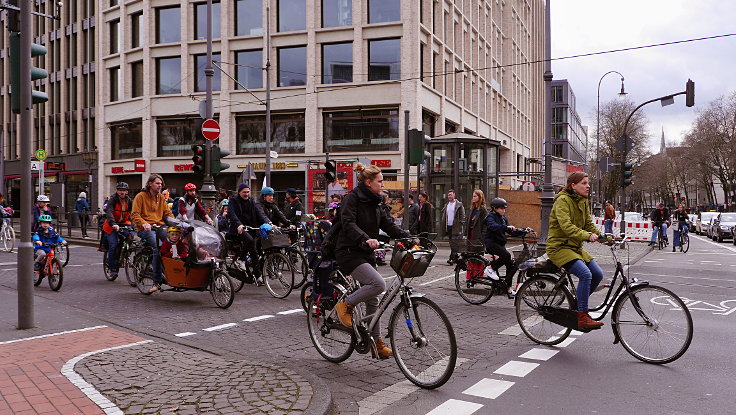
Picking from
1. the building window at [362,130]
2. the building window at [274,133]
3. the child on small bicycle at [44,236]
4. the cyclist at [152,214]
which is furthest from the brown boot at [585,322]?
the building window at [274,133]

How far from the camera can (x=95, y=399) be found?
4.25m

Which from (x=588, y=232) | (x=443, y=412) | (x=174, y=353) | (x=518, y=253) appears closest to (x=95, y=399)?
(x=174, y=353)

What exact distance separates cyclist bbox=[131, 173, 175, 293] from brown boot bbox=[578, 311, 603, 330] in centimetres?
611

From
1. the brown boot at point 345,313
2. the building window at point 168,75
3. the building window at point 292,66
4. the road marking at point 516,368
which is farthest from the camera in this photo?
the building window at point 168,75

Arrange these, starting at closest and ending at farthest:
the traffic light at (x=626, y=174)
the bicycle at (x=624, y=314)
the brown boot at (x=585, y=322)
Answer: the bicycle at (x=624, y=314) < the brown boot at (x=585, y=322) < the traffic light at (x=626, y=174)

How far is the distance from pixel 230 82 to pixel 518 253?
2765cm

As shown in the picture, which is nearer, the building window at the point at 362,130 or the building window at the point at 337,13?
the building window at the point at 362,130

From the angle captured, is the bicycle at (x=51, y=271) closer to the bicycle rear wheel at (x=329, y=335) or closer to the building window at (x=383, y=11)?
the bicycle rear wheel at (x=329, y=335)

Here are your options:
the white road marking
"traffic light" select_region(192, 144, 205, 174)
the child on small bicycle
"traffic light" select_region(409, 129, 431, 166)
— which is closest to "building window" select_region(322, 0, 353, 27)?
"traffic light" select_region(192, 144, 205, 174)

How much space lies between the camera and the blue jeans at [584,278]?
6.07 meters

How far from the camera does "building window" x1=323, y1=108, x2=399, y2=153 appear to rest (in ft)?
103

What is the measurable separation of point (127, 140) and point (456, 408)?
127 feet

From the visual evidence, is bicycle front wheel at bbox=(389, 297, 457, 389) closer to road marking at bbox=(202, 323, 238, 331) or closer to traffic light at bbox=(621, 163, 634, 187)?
road marking at bbox=(202, 323, 238, 331)

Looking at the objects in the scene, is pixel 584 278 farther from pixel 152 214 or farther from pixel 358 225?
pixel 152 214
